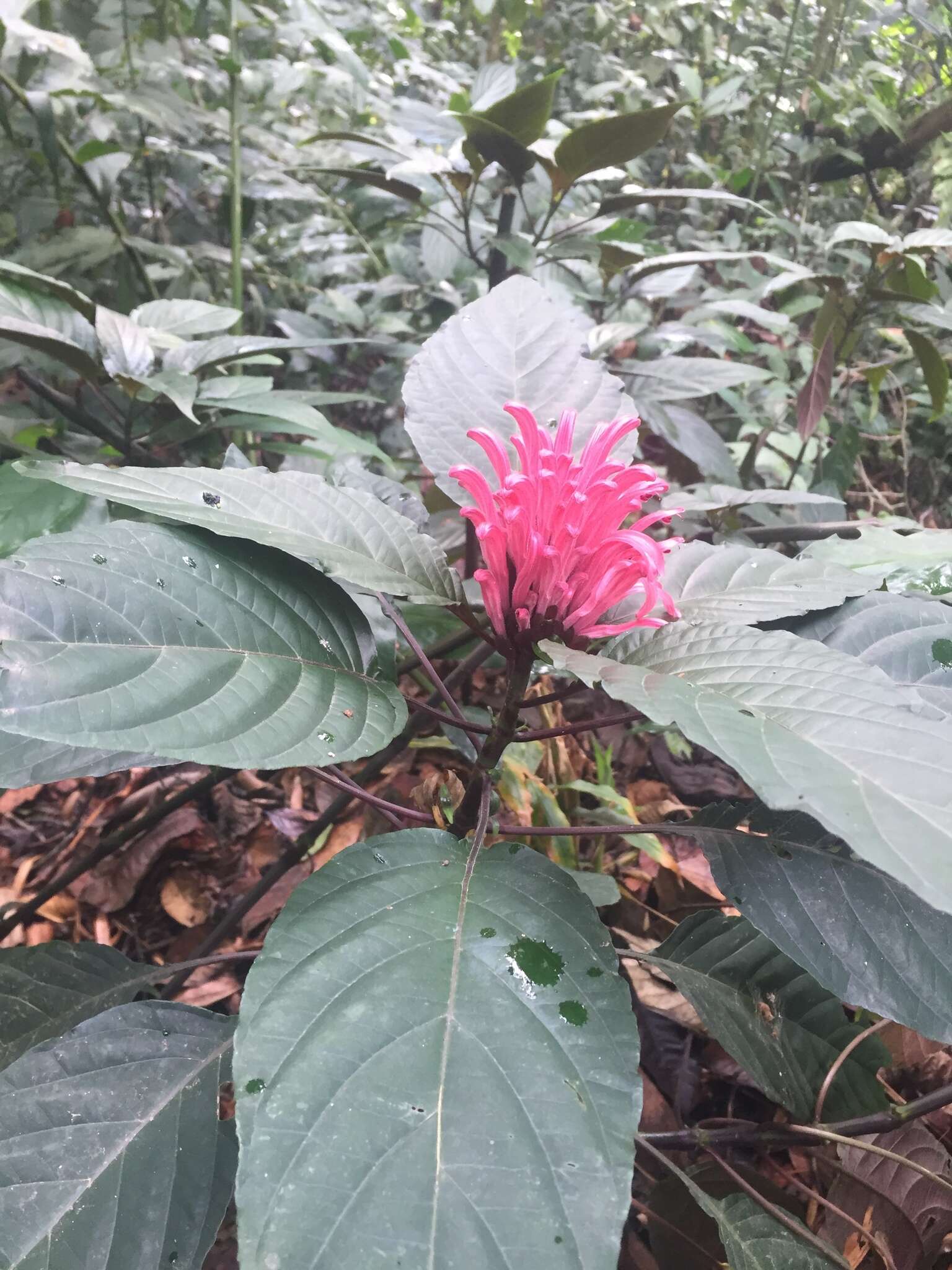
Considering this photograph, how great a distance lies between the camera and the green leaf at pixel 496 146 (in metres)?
1.06

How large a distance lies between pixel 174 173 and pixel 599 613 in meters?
2.03

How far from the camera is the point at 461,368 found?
0.74 metres

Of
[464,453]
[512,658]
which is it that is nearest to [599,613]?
[512,658]

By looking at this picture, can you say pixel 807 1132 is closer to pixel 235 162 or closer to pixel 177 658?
pixel 177 658

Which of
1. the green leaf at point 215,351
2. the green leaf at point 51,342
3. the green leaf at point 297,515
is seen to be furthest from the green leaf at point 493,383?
the green leaf at point 51,342

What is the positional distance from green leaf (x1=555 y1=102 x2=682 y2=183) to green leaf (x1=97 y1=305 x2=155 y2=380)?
0.67 metres

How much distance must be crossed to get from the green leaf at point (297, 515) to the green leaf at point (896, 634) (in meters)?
0.35

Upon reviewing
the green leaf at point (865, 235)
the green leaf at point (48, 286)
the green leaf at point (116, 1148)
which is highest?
the green leaf at point (865, 235)

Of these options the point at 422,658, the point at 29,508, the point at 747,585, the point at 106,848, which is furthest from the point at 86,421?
the point at 747,585

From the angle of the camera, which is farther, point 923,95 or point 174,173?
point 923,95

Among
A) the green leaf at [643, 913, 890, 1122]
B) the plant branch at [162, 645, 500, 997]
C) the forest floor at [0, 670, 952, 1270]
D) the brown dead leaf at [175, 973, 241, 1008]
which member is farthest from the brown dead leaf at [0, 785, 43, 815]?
the green leaf at [643, 913, 890, 1122]

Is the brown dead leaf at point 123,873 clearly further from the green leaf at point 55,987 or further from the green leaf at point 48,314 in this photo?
the green leaf at point 48,314

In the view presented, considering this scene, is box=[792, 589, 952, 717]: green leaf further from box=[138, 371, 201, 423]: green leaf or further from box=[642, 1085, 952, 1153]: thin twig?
box=[138, 371, 201, 423]: green leaf

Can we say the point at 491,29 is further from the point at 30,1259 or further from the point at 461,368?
the point at 30,1259
